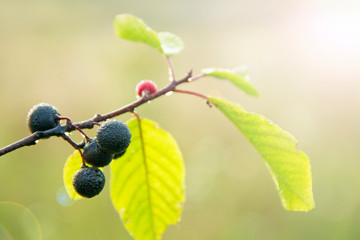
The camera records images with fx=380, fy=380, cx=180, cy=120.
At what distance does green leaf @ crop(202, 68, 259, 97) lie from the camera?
191cm

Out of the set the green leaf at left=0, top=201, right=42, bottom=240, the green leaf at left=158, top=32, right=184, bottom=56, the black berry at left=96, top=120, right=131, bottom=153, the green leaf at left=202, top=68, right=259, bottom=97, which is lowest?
the green leaf at left=0, top=201, right=42, bottom=240

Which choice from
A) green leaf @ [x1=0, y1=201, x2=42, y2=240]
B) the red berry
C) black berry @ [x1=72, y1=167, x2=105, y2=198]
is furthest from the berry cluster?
green leaf @ [x1=0, y1=201, x2=42, y2=240]

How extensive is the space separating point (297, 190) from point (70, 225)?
4796mm

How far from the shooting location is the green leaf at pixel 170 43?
6.54 ft

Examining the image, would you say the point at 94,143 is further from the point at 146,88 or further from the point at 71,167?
the point at 146,88

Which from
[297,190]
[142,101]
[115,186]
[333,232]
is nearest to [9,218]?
[115,186]

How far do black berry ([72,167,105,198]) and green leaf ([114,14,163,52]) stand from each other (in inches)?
27.8

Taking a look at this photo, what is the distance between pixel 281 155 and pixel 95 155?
Result: 0.80 meters

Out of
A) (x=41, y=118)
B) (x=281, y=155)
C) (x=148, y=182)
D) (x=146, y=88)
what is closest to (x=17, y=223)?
(x=148, y=182)

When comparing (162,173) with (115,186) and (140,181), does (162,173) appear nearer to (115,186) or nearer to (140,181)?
(140,181)

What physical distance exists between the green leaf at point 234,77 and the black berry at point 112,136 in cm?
66

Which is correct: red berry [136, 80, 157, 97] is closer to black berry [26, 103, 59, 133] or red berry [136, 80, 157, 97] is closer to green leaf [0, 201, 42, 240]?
black berry [26, 103, 59, 133]

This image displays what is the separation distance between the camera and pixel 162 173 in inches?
82.0

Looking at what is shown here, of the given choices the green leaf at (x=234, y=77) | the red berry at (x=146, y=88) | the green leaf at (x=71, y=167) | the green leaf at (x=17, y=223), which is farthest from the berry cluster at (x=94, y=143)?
the green leaf at (x=17, y=223)
